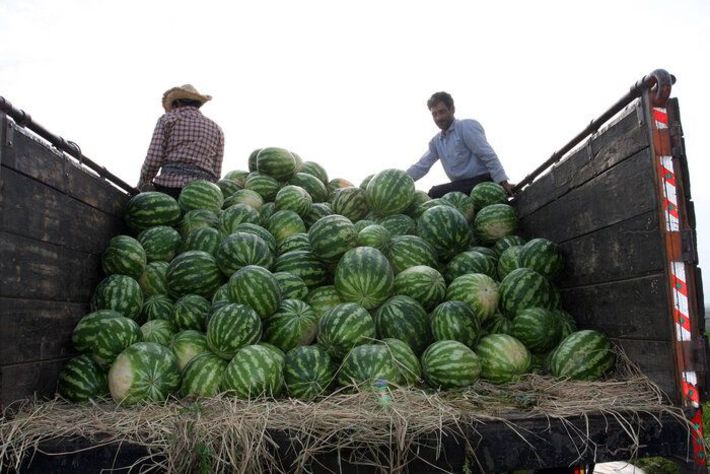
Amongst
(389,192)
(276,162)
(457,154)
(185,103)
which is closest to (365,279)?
(389,192)

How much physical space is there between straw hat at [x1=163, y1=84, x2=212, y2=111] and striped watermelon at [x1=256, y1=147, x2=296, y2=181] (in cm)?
116

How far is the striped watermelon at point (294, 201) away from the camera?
185 inches

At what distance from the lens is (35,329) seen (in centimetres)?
271

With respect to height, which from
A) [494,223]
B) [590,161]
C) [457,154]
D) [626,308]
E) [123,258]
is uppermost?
[457,154]

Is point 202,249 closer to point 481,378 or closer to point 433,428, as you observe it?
point 481,378

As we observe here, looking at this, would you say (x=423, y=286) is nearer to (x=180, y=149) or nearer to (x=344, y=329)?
(x=344, y=329)

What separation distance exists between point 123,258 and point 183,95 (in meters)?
2.74

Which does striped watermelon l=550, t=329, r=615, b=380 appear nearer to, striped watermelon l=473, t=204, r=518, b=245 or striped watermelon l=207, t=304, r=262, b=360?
striped watermelon l=473, t=204, r=518, b=245

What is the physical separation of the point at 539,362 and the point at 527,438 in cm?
121

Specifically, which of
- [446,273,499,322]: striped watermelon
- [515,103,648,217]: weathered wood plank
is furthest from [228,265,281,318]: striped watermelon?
[515,103,648,217]: weathered wood plank

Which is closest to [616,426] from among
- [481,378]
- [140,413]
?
[481,378]

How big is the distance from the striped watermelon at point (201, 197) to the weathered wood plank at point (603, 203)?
2.52m

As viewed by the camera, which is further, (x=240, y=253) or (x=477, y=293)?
(x=240, y=253)

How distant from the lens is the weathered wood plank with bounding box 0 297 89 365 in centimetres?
246
